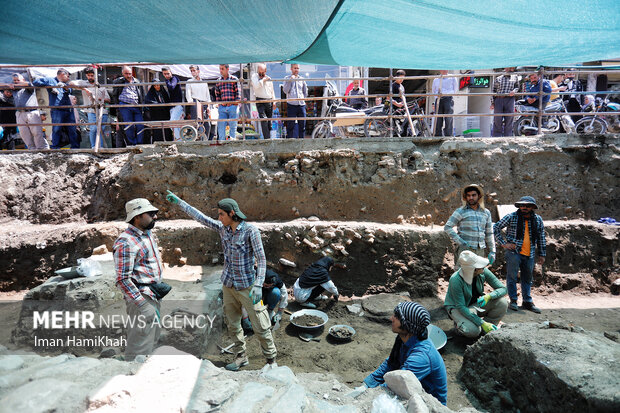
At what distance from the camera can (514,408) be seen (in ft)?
11.7

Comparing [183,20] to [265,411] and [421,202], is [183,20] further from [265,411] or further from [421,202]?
[421,202]

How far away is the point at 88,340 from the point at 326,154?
5.09 m

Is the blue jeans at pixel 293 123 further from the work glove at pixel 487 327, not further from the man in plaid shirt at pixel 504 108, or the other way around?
the work glove at pixel 487 327

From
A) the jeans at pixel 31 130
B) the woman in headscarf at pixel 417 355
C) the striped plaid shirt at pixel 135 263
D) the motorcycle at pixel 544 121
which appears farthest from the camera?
the jeans at pixel 31 130

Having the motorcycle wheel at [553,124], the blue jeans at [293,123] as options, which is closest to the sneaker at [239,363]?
the blue jeans at [293,123]

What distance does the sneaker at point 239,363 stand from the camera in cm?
419

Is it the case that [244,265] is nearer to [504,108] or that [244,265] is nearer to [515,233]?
[515,233]

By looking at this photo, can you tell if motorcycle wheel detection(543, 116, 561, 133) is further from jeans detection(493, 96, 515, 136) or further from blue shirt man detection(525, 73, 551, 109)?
jeans detection(493, 96, 515, 136)

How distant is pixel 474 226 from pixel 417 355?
10.1ft

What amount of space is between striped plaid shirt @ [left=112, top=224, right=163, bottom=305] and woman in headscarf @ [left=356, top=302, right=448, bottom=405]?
2.25m

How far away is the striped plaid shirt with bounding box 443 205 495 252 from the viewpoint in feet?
17.5

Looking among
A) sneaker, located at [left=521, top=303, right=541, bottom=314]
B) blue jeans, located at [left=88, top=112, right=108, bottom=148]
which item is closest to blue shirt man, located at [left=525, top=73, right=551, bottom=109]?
sneaker, located at [left=521, top=303, right=541, bottom=314]

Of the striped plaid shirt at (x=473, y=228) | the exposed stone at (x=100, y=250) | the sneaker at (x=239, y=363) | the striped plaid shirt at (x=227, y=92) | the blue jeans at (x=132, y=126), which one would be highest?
the striped plaid shirt at (x=227, y=92)

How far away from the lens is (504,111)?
8.30m
